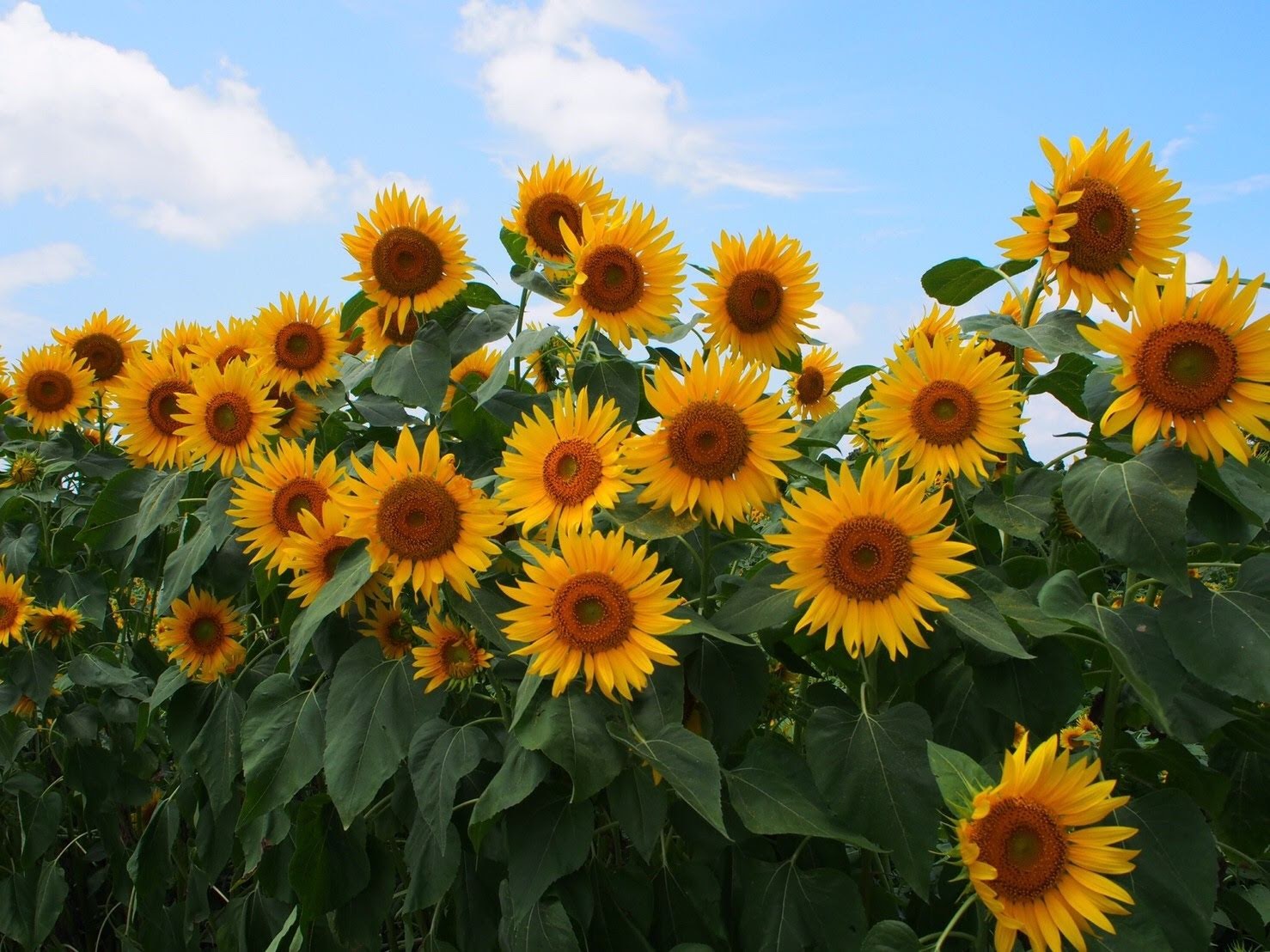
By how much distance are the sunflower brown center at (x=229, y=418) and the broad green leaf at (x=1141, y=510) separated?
1.88 m

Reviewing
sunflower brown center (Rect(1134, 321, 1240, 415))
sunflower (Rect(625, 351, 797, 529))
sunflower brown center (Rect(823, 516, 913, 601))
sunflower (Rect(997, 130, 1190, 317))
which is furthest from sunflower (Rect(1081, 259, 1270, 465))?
sunflower (Rect(625, 351, 797, 529))

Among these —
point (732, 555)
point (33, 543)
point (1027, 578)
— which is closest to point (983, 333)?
point (1027, 578)

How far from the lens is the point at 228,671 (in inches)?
113

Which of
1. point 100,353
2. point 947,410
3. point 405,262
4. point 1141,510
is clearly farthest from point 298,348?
point 1141,510

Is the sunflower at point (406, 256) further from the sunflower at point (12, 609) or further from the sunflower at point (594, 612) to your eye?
the sunflower at point (12, 609)

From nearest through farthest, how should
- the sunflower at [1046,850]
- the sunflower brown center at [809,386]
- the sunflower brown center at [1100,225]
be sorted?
the sunflower at [1046,850], the sunflower brown center at [1100,225], the sunflower brown center at [809,386]

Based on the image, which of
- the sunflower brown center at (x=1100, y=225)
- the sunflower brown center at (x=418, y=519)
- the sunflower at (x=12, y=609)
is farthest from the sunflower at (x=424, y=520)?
the sunflower at (x=12, y=609)

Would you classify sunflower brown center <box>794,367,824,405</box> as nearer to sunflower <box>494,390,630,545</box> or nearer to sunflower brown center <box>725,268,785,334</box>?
sunflower brown center <box>725,268,785,334</box>

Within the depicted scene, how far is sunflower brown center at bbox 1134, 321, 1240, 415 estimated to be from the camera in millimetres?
1749

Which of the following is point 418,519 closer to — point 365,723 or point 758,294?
point 365,723

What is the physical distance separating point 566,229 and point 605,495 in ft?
2.44

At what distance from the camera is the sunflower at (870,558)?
170 centimetres

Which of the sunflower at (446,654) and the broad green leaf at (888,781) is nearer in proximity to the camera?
the broad green leaf at (888,781)

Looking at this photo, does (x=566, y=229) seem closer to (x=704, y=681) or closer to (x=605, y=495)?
(x=605, y=495)
